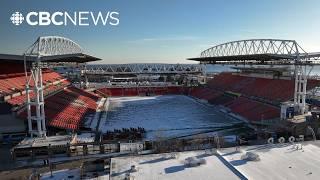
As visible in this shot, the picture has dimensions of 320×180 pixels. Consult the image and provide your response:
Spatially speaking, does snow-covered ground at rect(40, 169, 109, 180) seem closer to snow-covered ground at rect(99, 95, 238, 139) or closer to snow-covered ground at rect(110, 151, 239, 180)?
snow-covered ground at rect(110, 151, 239, 180)

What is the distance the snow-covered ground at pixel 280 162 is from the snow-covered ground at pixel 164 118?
16.3 metres

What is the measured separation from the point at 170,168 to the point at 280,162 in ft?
21.3

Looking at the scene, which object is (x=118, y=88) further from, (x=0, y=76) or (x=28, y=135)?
(x=28, y=135)

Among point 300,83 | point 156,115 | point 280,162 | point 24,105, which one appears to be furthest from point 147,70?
point 280,162

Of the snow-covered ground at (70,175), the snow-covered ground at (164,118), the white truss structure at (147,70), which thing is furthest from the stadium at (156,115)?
the white truss structure at (147,70)

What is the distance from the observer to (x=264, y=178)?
652 inches

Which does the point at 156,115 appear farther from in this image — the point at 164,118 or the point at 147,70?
the point at 147,70

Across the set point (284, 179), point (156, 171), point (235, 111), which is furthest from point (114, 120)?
point (284, 179)

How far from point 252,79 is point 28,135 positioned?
46.5m

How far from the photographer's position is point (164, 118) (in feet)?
156

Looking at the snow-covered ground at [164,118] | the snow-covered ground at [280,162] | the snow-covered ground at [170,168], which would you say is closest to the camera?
the snow-covered ground at [170,168]

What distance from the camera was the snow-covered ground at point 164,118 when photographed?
39.9 meters

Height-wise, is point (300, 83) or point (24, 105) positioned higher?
point (300, 83)

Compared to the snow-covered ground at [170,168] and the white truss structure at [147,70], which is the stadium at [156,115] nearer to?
the snow-covered ground at [170,168]
